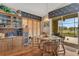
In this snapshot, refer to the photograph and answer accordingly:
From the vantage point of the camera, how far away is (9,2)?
87.9 inches

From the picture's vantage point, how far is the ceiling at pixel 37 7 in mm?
2225

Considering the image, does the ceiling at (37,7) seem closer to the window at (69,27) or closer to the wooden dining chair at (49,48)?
the window at (69,27)

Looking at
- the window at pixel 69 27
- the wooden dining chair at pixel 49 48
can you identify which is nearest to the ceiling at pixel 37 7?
the window at pixel 69 27

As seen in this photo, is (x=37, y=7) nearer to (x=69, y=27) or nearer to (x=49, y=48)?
(x=69, y=27)

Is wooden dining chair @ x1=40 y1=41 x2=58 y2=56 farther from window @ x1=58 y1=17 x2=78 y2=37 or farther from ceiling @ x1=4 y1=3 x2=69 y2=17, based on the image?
ceiling @ x1=4 y1=3 x2=69 y2=17

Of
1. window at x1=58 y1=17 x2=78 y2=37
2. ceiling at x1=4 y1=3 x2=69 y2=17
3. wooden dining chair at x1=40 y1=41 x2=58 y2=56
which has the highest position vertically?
ceiling at x1=4 y1=3 x2=69 y2=17

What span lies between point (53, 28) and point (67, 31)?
25 centimetres

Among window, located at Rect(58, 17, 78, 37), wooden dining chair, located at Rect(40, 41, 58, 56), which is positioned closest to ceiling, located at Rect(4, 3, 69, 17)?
window, located at Rect(58, 17, 78, 37)

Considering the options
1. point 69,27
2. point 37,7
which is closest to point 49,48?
point 69,27

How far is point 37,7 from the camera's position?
228 centimetres

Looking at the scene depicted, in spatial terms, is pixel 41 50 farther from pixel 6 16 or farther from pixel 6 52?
pixel 6 16

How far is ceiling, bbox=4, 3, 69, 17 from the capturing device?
7.30ft

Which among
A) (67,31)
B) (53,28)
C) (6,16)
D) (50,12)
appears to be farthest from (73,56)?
(6,16)

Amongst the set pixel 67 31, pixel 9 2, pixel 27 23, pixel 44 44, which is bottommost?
pixel 44 44
